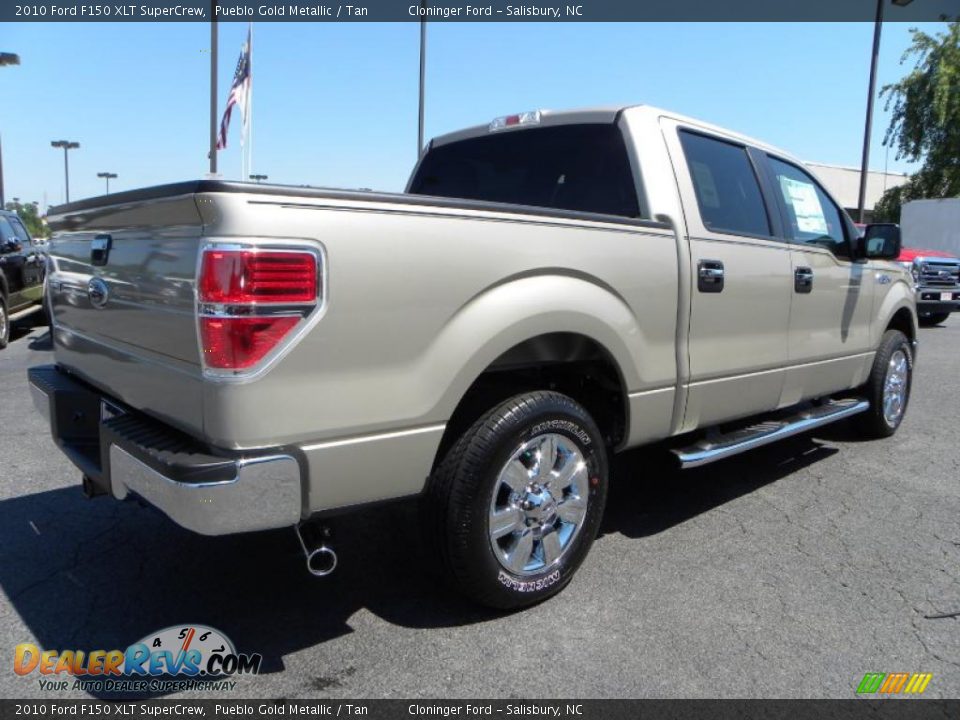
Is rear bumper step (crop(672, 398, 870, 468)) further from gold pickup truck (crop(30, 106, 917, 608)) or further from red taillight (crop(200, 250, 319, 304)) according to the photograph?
red taillight (crop(200, 250, 319, 304))

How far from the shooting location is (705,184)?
3.87 metres

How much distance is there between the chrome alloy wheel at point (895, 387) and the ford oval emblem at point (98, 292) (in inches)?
201

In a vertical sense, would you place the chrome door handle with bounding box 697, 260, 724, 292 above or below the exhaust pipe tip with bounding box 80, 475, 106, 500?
above

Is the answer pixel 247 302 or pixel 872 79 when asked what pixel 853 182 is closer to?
pixel 872 79

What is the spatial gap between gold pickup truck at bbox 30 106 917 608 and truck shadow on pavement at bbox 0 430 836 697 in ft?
1.40

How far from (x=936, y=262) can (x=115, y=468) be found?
631 inches

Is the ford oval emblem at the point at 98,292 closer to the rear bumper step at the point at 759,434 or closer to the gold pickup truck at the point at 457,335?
the gold pickup truck at the point at 457,335

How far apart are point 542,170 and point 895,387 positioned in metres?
3.55

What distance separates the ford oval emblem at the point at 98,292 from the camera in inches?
114

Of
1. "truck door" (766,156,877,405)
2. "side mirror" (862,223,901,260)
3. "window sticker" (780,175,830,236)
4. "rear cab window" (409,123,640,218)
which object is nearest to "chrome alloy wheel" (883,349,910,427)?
"truck door" (766,156,877,405)

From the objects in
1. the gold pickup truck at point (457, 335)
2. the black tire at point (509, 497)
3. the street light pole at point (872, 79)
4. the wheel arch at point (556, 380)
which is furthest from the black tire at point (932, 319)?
the black tire at point (509, 497)

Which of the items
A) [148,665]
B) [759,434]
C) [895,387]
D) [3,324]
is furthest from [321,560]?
[3,324]

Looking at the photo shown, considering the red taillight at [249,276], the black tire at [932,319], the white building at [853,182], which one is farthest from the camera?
the white building at [853,182]

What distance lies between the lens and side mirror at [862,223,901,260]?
506 cm
